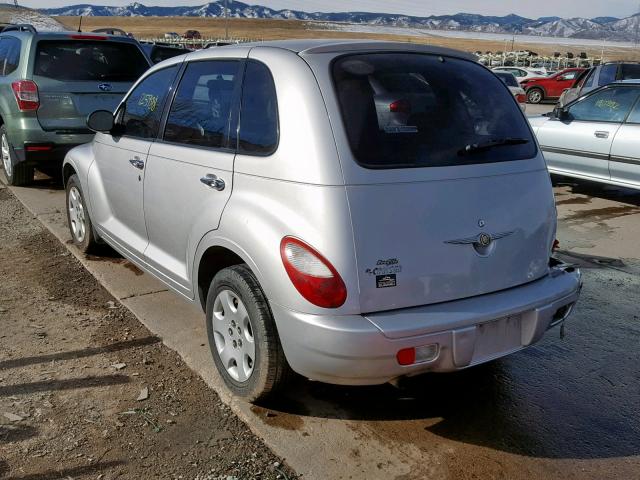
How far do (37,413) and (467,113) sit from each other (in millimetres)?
2581

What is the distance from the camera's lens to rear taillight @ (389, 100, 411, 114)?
9.22ft

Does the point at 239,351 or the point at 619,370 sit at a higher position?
the point at 239,351

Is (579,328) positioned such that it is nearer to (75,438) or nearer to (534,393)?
(534,393)

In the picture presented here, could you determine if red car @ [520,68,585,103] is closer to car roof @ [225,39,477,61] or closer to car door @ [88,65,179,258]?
car door @ [88,65,179,258]

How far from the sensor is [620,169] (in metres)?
7.43

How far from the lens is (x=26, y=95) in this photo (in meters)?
6.84

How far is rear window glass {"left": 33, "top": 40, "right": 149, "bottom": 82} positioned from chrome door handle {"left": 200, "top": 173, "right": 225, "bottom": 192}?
15.5 ft

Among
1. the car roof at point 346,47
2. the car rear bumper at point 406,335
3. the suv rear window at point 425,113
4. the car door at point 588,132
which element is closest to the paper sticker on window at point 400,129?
the suv rear window at point 425,113

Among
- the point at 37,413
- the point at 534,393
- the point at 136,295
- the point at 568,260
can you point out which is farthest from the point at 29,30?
the point at 534,393

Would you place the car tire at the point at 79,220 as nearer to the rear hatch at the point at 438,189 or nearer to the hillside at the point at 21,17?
the rear hatch at the point at 438,189

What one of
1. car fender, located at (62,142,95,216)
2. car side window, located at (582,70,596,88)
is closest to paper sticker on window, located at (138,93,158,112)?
car fender, located at (62,142,95,216)

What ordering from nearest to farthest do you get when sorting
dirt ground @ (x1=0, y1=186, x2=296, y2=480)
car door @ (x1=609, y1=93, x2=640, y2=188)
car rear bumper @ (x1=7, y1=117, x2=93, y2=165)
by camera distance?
dirt ground @ (x1=0, y1=186, x2=296, y2=480) < car rear bumper @ (x1=7, y1=117, x2=93, y2=165) < car door @ (x1=609, y1=93, x2=640, y2=188)

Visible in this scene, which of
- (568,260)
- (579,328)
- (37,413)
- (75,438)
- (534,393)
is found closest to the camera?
(75,438)

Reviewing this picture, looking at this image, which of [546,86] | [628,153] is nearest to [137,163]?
[628,153]
